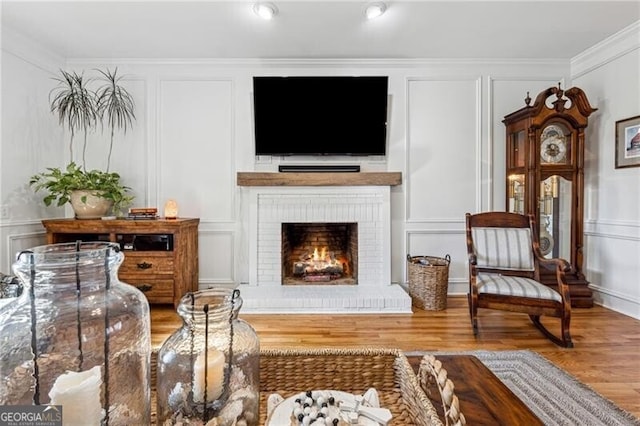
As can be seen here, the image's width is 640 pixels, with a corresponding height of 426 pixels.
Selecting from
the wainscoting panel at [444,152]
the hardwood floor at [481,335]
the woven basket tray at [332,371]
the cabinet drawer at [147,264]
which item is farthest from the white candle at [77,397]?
→ the wainscoting panel at [444,152]

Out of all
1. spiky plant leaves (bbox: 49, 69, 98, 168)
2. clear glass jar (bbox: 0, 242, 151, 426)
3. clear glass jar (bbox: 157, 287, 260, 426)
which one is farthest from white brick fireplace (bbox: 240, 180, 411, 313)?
clear glass jar (bbox: 0, 242, 151, 426)

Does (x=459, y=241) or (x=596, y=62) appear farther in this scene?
(x=459, y=241)

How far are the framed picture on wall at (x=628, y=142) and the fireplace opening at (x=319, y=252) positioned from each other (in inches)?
99.8

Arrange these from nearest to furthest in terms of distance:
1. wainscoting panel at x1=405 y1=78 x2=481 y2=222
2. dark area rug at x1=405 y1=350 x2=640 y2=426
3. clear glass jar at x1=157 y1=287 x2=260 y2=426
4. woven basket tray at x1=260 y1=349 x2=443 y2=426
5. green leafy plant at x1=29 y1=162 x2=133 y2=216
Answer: clear glass jar at x1=157 y1=287 x2=260 y2=426
woven basket tray at x1=260 y1=349 x2=443 y2=426
dark area rug at x1=405 y1=350 x2=640 y2=426
green leafy plant at x1=29 y1=162 x2=133 y2=216
wainscoting panel at x1=405 y1=78 x2=481 y2=222

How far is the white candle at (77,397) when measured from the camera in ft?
1.86

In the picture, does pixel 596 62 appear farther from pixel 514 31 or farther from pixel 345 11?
pixel 345 11

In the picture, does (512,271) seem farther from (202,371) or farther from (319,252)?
(202,371)

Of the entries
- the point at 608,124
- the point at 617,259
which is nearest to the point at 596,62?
the point at 608,124

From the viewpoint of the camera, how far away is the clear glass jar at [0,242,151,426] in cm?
59

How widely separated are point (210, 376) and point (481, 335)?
7.82 feet

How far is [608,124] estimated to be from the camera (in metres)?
3.13

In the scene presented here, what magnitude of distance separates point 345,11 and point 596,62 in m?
2.63

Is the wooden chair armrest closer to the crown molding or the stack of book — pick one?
the crown molding

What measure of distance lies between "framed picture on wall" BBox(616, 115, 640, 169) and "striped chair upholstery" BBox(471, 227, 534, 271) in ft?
3.83
